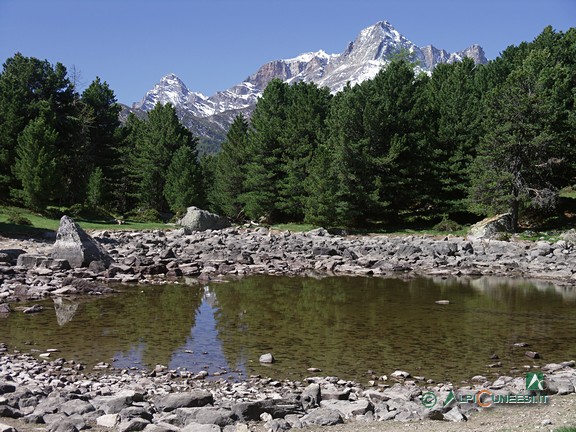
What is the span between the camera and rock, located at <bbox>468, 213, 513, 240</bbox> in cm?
3922

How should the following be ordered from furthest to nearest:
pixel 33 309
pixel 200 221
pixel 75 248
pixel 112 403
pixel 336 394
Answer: pixel 200 221, pixel 75 248, pixel 33 309, pixel 336 394, pixel 112 403

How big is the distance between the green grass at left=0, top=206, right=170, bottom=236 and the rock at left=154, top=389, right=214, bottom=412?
28.7m

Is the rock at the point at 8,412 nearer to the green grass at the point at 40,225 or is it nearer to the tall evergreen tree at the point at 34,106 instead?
the green grass at the point at 40,225

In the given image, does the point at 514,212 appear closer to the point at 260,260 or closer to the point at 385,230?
the point at 385,230

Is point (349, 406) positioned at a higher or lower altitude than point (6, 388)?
lower

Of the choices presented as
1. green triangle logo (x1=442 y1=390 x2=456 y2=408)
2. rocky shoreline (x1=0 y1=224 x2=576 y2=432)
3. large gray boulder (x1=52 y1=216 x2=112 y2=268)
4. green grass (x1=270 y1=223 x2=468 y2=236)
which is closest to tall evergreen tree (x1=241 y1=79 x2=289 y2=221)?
green grass (x1=270 y1=223 x2=468 y2=236)

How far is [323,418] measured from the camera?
891cm

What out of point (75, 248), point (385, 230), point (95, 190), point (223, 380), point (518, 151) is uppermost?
point (518, 151)

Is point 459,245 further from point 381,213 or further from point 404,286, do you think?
point 381,213

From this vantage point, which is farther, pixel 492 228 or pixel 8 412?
pixel 492 228

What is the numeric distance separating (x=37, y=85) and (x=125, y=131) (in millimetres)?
11150
